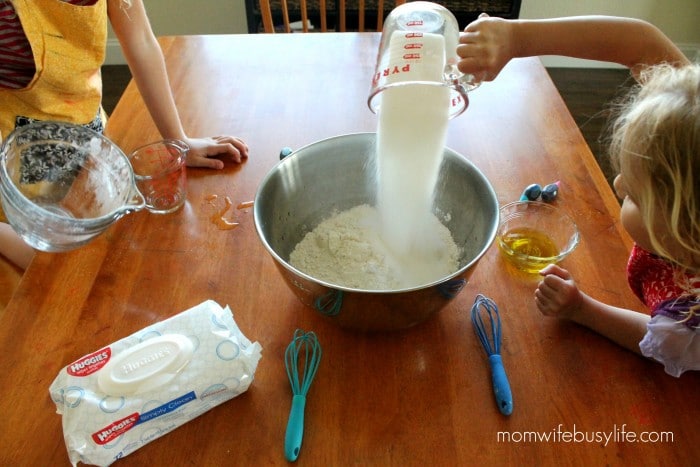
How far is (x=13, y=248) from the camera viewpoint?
3.43ft

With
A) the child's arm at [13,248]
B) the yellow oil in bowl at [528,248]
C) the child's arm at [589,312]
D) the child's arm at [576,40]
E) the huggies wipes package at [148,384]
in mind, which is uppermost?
the child's arm at [576,40]

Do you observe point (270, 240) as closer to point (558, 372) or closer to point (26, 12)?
point (558, 372)

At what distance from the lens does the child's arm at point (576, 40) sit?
87 cm

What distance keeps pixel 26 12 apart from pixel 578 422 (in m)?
1.14

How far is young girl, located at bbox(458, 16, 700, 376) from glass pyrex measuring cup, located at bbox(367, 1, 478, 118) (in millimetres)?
40

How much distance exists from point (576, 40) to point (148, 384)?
895 mm

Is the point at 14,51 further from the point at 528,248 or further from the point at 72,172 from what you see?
the point at 528,248

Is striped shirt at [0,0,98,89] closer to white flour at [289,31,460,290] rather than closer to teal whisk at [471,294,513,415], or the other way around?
white flour at [289,31,460,290]

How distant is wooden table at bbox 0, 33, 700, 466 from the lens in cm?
62

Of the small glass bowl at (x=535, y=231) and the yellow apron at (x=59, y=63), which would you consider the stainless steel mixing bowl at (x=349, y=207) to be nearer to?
the small glass bowl at (x=535, y=231)

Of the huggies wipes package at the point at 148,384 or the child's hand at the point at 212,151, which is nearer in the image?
the huggies wipes package at the point at 148,384

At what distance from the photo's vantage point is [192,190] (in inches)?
39.4

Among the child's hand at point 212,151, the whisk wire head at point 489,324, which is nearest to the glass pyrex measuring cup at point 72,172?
the child's hand at point 212,151

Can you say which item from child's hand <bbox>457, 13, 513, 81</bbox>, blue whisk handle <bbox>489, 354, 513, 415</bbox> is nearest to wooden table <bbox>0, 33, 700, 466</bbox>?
blue whisk handle <bbox>489, 354, 513, 415</bbox>
